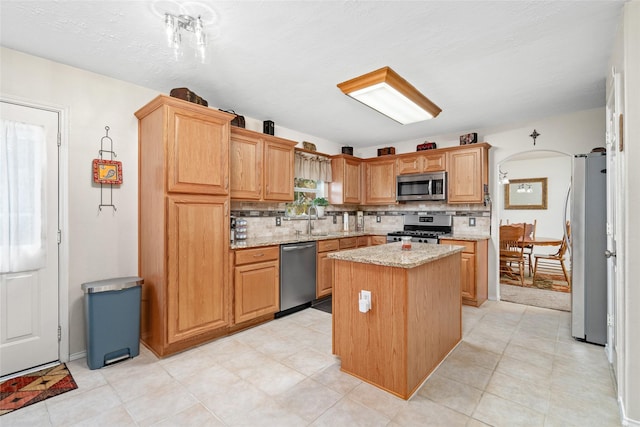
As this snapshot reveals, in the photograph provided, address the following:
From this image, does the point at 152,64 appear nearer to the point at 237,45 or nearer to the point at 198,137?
the point at 198,137

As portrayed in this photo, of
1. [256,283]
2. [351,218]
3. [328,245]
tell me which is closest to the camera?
[256,283]

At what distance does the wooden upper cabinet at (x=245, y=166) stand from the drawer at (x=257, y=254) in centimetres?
66

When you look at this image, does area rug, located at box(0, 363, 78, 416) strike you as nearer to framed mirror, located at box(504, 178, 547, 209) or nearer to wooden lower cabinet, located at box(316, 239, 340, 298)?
wooden lower cabinet, located at box(316, 239, 340, 298)

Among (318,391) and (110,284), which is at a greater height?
(110,284)

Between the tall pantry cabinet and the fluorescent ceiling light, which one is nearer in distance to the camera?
the fluorescent ceiling light

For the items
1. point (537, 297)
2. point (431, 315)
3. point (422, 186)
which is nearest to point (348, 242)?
point (422, 186)

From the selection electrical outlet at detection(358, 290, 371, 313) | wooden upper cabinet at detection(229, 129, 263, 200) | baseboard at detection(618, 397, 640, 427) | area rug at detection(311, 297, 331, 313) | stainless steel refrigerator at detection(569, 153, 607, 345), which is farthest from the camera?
area rug at detection(311, 297, 331, 313)

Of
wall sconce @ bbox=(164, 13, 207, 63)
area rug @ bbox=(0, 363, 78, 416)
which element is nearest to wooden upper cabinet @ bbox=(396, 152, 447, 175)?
wall sconce @ bbox=(164, 13, 207, 63)

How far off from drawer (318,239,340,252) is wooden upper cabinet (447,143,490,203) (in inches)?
72.9

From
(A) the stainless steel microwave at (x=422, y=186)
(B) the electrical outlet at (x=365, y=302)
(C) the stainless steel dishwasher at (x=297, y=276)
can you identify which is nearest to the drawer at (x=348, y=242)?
(C) the stainless steel dishwasher at (x=297, y=276)

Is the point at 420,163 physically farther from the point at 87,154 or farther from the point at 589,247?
the point at 87,154

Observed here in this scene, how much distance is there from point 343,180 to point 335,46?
293cm

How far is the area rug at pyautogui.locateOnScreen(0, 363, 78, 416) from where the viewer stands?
201 cm

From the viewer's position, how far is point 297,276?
380cm
